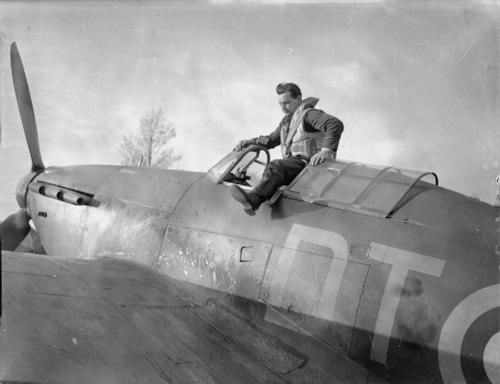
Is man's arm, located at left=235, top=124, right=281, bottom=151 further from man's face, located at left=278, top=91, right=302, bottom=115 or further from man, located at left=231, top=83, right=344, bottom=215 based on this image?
man's face, located at left=278, top=91, right=302, bottom=115

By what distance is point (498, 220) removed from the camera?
3.14m

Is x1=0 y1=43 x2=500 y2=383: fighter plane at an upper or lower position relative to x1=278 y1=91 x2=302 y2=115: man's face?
lower

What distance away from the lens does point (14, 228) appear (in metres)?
7.35

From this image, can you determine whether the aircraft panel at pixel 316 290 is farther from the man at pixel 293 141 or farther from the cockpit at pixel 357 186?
the man at pixel 293 141

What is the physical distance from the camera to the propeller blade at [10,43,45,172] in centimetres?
761

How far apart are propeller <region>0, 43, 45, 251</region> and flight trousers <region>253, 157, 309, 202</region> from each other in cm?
499

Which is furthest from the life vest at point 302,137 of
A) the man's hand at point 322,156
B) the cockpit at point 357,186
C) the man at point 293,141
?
the cockpit at point 357,186

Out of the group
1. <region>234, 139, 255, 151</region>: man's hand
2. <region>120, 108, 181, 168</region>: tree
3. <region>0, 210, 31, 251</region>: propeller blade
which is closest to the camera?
<region>234, 139, 255, 151</region>: man's hand

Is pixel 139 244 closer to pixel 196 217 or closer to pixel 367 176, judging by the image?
pixel 196 217

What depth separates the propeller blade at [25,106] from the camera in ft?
25.0

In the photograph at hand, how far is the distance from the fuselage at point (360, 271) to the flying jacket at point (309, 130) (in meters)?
0.93

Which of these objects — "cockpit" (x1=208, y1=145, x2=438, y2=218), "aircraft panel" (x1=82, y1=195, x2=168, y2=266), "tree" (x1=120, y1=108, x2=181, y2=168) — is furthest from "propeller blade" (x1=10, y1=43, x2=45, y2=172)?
"tree" (x1=120, y1=108, x2=181, y2=168)

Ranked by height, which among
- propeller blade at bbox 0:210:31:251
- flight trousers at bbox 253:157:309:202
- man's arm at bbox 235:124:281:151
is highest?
man's arm at bbox 235:124:281:151

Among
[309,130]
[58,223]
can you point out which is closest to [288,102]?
[309,130]
